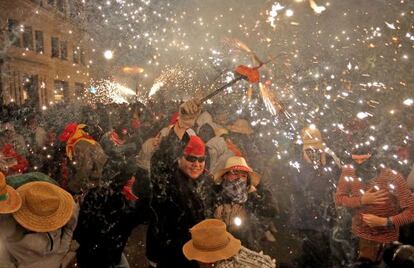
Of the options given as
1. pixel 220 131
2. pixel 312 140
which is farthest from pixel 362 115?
pixel 220 131

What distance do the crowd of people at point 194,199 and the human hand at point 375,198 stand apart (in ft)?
0.04

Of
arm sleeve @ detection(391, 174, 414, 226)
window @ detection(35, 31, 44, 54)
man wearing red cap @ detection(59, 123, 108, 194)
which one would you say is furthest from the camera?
window @ detection(35, 31, 44, 54)

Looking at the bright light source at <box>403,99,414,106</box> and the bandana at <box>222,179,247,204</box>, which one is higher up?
the bandana at <box>222,179,247,204</box>

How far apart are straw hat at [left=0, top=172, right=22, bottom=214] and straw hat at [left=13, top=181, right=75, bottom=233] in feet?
0.25

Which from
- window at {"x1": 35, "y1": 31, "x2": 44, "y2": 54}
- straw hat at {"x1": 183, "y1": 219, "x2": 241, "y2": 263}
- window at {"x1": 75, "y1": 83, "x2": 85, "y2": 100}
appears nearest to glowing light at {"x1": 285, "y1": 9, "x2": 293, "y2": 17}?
straw hat at {"x1": 183, "y1": 219, "x2": 241, "y2": 263}

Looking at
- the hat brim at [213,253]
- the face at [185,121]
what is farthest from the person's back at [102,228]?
the face at [185,121]

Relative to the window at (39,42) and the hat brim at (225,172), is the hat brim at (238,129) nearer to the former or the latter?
the hat brim at (225,172)

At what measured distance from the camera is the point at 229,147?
247 inches

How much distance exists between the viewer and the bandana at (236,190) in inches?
167

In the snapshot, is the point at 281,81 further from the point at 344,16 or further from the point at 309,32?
the point at 344,16

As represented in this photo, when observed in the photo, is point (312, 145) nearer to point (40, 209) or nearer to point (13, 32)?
point (40, 209)

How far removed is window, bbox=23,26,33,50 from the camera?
82.7 feet

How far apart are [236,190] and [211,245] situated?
1.56m

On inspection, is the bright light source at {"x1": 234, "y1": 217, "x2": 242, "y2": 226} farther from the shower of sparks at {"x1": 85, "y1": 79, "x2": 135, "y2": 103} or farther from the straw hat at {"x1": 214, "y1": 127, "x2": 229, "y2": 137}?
the shower of sparks at {"x1": 85, "y1": 79, "x2": 135, "y2": 103}
